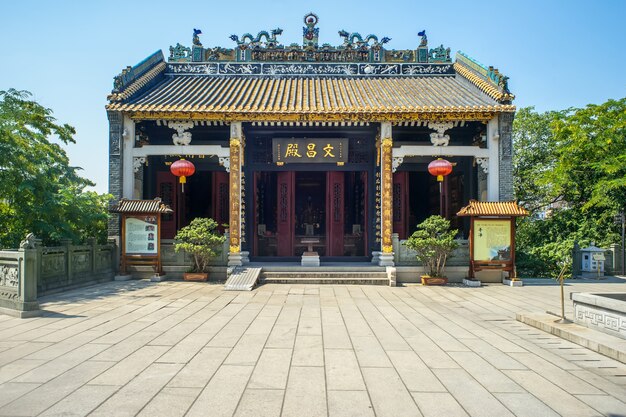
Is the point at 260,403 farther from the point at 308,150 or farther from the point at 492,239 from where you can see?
the point at 308,150

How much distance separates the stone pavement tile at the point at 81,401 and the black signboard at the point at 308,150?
8417 millimetres

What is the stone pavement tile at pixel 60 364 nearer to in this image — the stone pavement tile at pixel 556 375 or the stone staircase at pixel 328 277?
the stone pavement tile at pixel 556 375

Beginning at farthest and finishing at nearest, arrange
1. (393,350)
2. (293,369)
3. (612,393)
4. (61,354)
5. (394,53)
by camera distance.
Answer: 1. (394,53)
2. (393,350)
3. (61,354)
4. (293,369)
5. (612,393)

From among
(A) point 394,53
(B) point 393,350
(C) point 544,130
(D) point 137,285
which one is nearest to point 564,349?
(B) point 393,350

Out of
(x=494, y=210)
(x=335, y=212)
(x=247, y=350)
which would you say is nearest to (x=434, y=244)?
(x=494, y=210)

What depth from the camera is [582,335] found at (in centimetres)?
475

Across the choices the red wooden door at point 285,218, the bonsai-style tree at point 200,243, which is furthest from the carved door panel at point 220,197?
the bonsai-style tree at point 200,243

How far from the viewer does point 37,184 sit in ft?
29.5

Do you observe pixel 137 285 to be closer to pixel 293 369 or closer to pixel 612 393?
pixel 293 369

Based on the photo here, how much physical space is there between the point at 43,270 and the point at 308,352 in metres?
6.01

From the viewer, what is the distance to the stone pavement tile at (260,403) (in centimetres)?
283

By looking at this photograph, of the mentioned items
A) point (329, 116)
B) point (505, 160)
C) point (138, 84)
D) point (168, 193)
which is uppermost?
point (138, 84)

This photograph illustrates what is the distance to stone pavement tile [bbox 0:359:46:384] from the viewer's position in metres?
3.53

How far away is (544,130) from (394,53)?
7.80m
